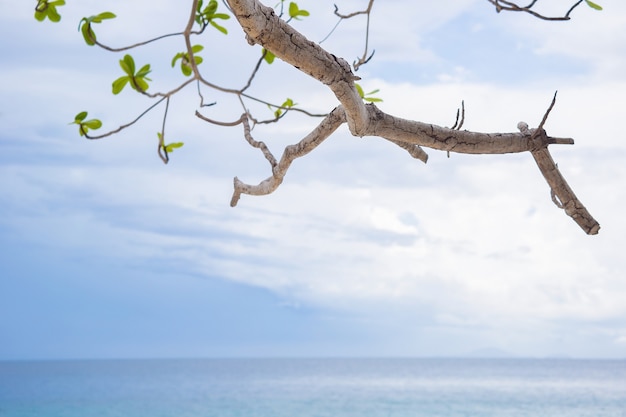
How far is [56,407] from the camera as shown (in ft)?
79.0

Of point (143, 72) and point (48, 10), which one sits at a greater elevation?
point (48, 10)

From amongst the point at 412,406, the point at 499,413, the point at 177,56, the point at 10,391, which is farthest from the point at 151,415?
the point at 177,56

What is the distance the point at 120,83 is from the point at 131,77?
0.11 ft

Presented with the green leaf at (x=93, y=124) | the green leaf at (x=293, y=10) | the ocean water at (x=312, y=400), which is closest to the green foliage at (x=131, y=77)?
the green leaf at (x=93, y=124)

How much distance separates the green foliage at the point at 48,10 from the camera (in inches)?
83.0

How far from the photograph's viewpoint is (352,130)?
6.64 feet

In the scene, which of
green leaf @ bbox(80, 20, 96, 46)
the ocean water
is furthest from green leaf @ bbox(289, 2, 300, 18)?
the ocean water

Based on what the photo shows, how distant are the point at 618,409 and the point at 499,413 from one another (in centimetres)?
392

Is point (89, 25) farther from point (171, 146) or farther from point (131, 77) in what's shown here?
point (171, 146)

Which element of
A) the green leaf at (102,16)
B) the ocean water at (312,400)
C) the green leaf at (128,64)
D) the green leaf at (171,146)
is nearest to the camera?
the green leaf at (102,16)

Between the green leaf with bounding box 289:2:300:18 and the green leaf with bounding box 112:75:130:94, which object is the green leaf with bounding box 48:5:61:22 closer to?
the green leaf with bounding box 112:75:130:94

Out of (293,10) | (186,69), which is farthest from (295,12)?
(186,69)

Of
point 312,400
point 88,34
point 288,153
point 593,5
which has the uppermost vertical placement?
point 593,5

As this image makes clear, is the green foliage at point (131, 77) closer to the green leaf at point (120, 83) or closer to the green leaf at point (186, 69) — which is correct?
the green leaf at point (120, 83)
